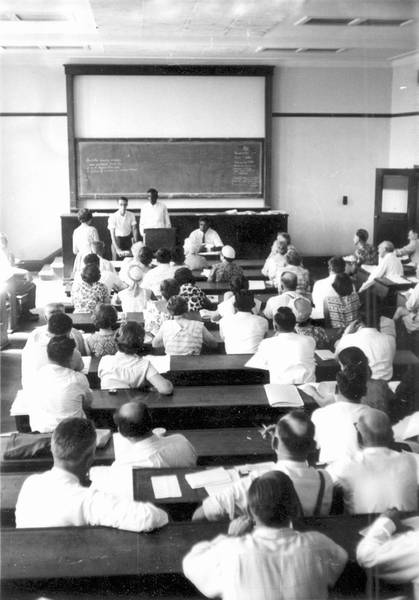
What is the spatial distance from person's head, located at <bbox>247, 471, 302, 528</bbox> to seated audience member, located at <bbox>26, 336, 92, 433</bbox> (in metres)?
1.84

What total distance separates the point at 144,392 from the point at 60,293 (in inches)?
231

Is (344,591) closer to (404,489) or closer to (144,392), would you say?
(404,489)

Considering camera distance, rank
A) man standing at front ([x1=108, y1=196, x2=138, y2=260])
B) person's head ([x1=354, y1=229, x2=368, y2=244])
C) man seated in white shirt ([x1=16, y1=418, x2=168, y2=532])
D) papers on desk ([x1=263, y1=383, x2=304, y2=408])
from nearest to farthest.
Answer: man seated in white shirt ([x1=16, y1=418, x2=168, y2=532]) → papers on desk ([x1=263, y1=383, x2=304, y2=408]) → person's head ([x1=354, y1=229, x2=368, y2=244]) → man standing at front ([x1=108, y1=196, x2=138, y2=260])

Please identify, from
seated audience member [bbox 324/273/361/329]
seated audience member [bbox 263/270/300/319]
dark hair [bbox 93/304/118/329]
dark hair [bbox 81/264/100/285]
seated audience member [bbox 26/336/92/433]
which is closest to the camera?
seated audience member [bbox 26/336/92/433]

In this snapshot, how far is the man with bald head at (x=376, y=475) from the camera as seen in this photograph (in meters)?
2.70

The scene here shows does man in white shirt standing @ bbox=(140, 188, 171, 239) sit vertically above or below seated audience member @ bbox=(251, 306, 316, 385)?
above

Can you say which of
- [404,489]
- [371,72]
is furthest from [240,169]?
[404,489]

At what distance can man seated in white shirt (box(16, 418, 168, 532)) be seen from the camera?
2.52 m

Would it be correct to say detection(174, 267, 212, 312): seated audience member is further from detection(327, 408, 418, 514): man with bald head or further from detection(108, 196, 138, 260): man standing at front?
detection(108, 196, 138, 260): man standing at front

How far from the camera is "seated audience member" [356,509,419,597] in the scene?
2.28m

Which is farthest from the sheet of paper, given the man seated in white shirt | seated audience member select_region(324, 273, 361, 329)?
seated audience member select_region(324, 273, 361, 329)

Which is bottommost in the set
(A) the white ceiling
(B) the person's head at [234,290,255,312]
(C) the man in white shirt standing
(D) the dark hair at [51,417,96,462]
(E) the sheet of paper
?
(E) the sheet of paper

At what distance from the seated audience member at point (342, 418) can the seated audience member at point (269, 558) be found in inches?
44.4

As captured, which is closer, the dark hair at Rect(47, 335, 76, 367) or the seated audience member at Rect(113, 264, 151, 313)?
the dark hair at Rect(47, 335, 76, 367)
